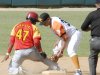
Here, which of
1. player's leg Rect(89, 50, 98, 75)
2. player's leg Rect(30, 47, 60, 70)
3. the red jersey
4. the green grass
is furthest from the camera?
the green grass

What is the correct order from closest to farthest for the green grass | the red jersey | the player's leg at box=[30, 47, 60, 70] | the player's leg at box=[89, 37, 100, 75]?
1. the player's leg at box=[89, 37, 100, 75]
2. the red jersey
3. the player's leg at box=[30, 47, 60, 70]
4. the green grass

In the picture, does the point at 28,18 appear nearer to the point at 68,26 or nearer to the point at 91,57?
the point at 68,26

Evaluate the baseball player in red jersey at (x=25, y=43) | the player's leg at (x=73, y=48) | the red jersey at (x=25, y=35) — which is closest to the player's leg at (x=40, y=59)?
the baseball player in red jersey at (x=25, y=43)

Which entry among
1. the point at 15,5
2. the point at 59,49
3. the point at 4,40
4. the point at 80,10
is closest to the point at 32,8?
the point at 15,5

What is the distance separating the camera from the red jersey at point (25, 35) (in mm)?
9531

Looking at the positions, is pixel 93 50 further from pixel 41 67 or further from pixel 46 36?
pixel 46 36

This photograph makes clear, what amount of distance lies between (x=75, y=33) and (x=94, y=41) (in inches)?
41.5

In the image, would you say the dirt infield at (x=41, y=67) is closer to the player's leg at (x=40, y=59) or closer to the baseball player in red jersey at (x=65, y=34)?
the player's leg at (x=40, y=59)

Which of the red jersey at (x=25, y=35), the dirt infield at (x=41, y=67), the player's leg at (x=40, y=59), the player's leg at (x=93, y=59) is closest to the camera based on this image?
the player's leg at (x=93, y=59)

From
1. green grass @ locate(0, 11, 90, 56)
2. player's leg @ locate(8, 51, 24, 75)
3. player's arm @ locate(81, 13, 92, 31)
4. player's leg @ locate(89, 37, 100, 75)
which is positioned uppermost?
player's arm @ locate(81, 13, 92, 31)

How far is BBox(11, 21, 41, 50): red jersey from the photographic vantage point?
9531 millimetres

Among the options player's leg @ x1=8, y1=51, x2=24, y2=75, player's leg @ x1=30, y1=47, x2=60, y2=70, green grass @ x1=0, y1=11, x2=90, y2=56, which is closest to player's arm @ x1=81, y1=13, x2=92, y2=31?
player's leg @ x1=30, y1=47, x2=60, y2=70

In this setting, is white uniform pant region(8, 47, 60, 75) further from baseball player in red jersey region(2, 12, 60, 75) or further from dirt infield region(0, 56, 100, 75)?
dirt infield region(0, 56, 100, 75)

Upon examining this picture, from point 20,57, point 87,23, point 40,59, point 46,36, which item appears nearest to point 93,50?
point 87,23
